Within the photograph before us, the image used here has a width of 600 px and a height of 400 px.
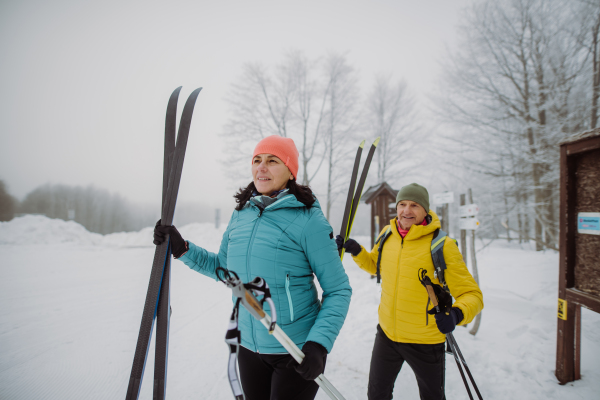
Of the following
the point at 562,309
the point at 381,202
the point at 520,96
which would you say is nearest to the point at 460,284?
the point at 562,309

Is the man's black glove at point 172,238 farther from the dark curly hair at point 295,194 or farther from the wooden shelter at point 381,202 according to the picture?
the wooden shelter at point 381,202

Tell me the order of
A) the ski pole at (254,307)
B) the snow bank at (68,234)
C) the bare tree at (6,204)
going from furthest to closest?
the snow bank at (68,234) → the bare tree at (6,204) → the ski pole at (254,307)

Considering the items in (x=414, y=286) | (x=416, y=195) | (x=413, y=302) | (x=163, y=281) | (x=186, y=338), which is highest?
(x=416, y=195)

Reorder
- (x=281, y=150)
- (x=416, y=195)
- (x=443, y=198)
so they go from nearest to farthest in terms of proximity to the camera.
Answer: (x=281, y=150), (x=416, y=195), (x=443, y=198)

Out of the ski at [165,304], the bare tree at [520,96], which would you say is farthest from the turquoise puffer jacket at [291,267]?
the bare tree at [520,96]

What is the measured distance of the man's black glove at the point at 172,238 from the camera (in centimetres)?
134

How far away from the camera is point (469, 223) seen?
13.0 feet

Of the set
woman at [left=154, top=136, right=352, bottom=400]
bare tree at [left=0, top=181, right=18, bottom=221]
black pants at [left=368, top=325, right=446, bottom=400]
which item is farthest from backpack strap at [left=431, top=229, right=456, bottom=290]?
bare tree at [left=0, top=181, right=18, bottom=221]

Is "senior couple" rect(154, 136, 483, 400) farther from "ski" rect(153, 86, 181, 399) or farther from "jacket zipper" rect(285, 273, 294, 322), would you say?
"ski" rect(153, 86, 181, 399)

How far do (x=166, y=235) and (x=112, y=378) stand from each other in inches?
95.9

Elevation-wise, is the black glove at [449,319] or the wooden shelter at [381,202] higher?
the wooden shelter at [381,202]

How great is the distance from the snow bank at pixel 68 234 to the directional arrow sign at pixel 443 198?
32.0ft

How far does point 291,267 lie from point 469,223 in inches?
156

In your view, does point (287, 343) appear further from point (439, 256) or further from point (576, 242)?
point (576, 242)
